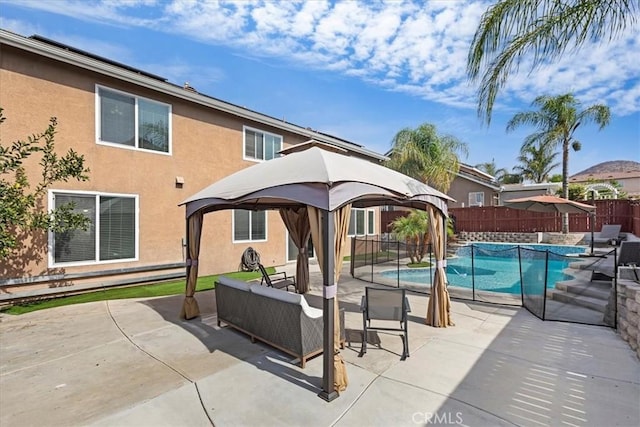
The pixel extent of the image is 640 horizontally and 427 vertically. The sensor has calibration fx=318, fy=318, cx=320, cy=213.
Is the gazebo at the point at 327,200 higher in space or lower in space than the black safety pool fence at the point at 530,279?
higher

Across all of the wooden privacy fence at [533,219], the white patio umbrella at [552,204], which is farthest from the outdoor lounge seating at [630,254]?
the wooden privacy fence at [533,219]

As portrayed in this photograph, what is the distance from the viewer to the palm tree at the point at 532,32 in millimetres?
4438

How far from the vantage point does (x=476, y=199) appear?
84.4 feet

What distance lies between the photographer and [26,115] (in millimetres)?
7816

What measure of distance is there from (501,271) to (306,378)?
1208 centimetres

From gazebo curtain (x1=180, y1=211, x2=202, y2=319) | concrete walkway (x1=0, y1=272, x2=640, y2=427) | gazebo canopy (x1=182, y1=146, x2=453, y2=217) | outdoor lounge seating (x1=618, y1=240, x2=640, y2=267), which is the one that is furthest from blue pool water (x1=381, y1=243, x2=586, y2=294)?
gazebo curtain (x1=180, y1=211, x2=202, y2=319)

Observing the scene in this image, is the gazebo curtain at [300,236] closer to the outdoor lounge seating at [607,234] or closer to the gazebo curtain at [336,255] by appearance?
the gazebo curtain at [336,255]

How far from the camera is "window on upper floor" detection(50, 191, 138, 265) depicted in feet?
27.0

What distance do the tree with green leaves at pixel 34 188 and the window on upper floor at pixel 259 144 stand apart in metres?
5.63

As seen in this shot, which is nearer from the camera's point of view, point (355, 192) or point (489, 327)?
point (355, 192)

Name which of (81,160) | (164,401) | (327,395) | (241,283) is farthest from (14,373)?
(81,160)

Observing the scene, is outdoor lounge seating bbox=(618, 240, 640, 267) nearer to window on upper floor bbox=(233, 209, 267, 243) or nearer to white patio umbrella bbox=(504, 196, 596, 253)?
white patio umbrella bbox=(504, 196, 596, 253)

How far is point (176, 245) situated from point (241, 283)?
5.92 meters

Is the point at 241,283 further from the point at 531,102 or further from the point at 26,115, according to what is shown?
the point at 531,102
